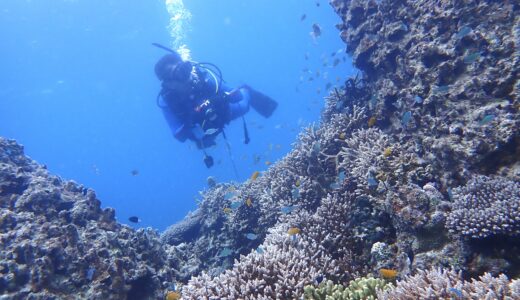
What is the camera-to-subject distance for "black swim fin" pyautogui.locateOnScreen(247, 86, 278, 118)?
12.6 meters

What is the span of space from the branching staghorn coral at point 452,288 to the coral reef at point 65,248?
14.2 feet

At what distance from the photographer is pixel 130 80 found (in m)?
60.8

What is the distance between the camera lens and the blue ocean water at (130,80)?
1358 inches

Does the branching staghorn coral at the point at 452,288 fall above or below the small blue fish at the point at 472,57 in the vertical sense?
below

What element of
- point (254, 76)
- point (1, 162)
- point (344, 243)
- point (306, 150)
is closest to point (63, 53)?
point (1, 162)

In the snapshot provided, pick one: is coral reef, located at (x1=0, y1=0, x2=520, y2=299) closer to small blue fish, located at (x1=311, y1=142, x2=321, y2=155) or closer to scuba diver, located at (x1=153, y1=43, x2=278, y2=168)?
small blue fish, located at (x1=311, y1=142, x2=321, y2=155)

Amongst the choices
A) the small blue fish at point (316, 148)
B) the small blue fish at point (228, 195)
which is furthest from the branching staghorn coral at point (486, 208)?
the small blue fish at point (228, 195)

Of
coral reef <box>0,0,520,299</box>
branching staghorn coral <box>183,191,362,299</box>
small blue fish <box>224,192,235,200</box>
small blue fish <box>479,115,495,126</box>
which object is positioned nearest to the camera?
coral reef <box>0,0,520,299</box>

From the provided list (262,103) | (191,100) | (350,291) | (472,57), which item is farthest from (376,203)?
(262,103)

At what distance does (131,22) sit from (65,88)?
48.9 ft

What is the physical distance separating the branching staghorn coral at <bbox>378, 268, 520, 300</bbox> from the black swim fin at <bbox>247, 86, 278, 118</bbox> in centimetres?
969

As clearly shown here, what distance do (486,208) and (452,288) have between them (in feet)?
4.41

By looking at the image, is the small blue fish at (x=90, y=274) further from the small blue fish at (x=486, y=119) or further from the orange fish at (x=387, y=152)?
the small blue fish at (x=486, y=119)

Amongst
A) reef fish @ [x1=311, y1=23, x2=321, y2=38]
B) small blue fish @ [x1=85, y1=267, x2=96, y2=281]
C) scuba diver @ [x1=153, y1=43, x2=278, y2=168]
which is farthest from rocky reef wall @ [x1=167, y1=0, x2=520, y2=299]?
reef fish @ [x1=311, y1=23, x2=321, y2=38]
